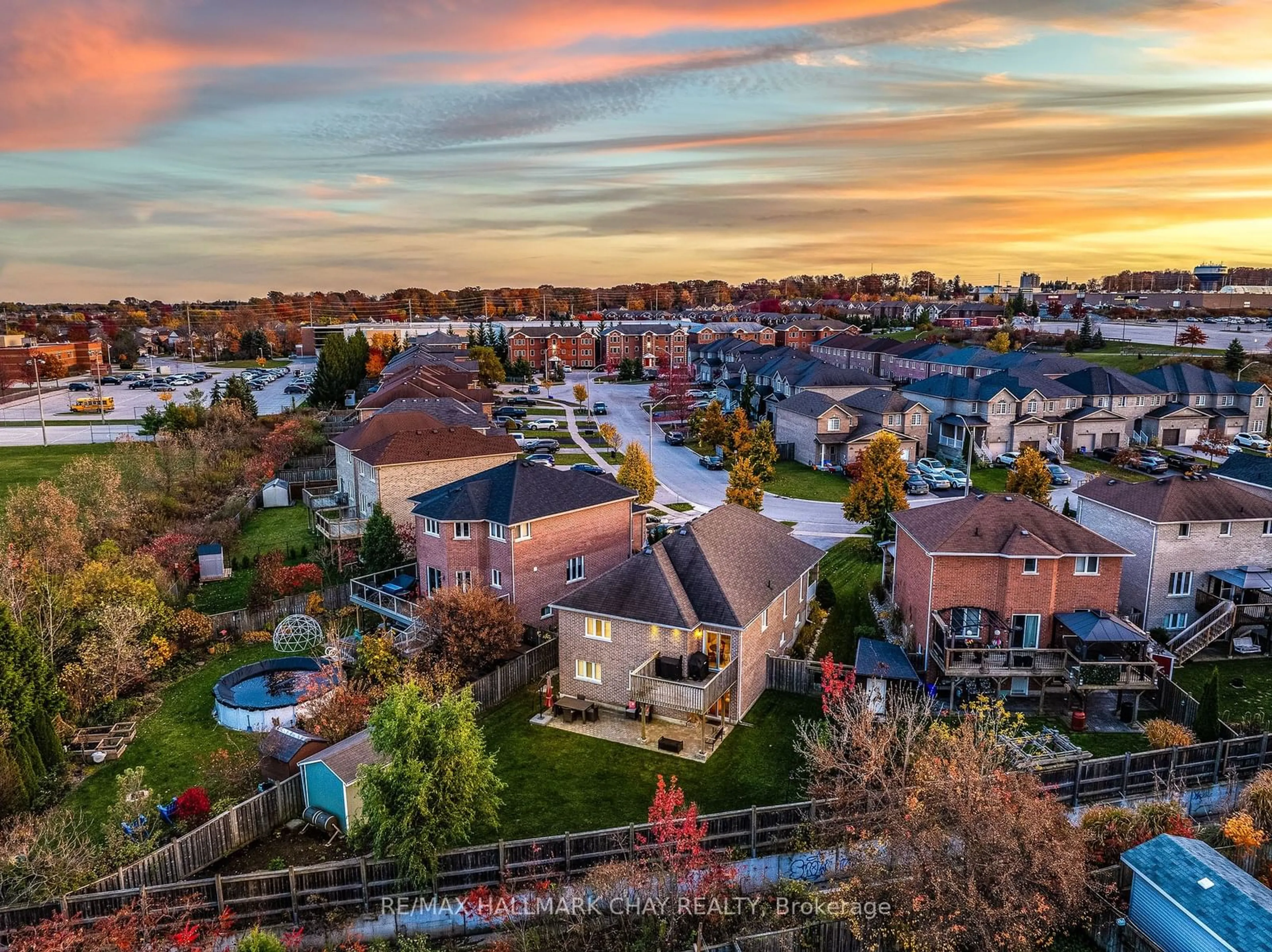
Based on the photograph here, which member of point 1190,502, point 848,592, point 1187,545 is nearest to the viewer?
point 1187,545

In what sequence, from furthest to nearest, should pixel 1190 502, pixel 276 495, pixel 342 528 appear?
pixel 276 495
pixel 342 528
pixel 1190 502

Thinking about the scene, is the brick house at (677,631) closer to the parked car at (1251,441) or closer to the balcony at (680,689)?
the balcony at (680,689)

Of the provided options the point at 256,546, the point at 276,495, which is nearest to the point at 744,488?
the point at 256,546

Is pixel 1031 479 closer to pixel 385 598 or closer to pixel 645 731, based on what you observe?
pixel 645 731

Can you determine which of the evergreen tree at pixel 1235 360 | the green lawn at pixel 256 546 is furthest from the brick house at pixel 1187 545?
the evergreen tree at pixel 1235 360

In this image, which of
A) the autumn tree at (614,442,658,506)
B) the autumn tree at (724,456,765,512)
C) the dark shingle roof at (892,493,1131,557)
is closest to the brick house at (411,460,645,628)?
the autumn tree at (724,456,765,512)

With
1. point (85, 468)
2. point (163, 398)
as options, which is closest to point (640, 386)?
point (163, 398)

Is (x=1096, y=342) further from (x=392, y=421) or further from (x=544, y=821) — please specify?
(x=544, y=821)
